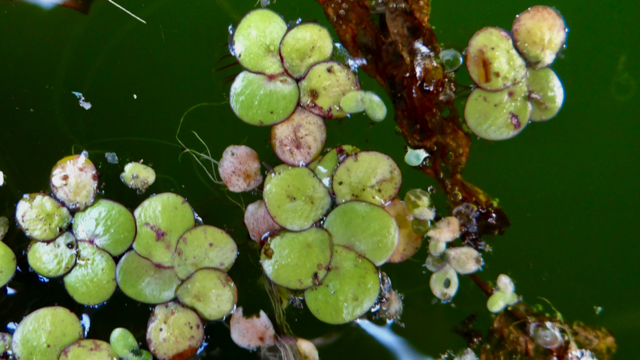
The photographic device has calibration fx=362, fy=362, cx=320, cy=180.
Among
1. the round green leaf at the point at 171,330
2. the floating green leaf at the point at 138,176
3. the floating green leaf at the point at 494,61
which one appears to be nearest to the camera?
the floating green leaf at the point at 494,61

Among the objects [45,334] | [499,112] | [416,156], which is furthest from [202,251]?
[499,112]

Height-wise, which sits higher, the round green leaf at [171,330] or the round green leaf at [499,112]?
the round green leaf at [499,112]

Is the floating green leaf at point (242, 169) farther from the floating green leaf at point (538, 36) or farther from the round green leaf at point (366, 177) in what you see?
the floating green leaf at point (538, 36)

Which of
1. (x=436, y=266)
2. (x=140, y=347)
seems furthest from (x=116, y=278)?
(x=436, y=266)

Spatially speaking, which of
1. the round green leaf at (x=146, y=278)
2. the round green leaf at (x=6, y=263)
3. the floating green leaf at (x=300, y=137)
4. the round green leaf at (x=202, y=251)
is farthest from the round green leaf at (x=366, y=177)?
the round green leaf at (x=6, y=263)

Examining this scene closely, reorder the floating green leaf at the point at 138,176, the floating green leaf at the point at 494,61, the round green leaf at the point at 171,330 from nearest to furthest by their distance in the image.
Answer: the floating green leaf at the point at 494,61, the round green leaf at the point at 171,330, the floating green leaf at the point at 138,176

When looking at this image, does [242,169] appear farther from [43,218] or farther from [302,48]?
[43,218]
